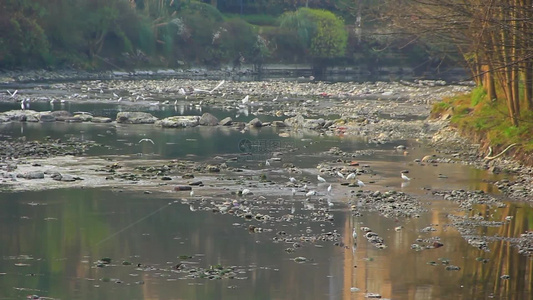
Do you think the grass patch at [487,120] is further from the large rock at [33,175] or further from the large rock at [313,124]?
the large rock at [33,175]

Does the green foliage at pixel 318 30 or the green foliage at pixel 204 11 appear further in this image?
the green foliage at pixel 318 30

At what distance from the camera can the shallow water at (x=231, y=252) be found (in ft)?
40.9

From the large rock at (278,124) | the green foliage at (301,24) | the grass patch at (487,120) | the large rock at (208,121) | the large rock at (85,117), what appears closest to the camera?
the grass patch at (487,120)

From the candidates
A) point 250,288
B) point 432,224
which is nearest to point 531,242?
point 432,224

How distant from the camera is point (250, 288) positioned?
12555 mm

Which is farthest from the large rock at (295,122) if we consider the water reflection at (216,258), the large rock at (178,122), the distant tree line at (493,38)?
the water reflection at (216,258)

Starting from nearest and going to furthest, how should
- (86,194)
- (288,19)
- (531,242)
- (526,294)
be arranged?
(526,294) < (531,242) < (86,194) < (288,19)

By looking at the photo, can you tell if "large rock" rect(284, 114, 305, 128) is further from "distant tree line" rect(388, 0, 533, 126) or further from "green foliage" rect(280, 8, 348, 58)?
"green foliage" rect(280, 8, 348, 58)

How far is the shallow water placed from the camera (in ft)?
40.9

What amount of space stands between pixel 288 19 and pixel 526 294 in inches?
4144

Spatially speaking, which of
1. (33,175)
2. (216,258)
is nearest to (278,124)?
(33,175)

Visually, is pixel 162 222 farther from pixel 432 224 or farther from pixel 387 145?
pixel 387 145

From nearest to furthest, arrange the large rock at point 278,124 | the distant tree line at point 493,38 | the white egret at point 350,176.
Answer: the distant tree line at point 493,38 < the white egret at point 350,176 < the large rock at point 278,124

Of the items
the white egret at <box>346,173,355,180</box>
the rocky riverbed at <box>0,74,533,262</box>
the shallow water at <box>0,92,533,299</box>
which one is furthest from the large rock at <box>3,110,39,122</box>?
the white egret at <box>346,173,355,180</box>
